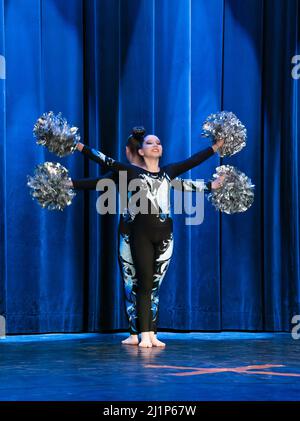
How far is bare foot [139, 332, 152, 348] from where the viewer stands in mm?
4285

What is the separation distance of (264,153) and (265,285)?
2.92ft

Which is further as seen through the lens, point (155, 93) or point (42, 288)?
point (155, 93)

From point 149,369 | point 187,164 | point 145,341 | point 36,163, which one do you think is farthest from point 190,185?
point 149,369

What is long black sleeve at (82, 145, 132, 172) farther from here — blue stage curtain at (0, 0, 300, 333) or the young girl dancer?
blue stage curtain at (0, 0, 300, 333)

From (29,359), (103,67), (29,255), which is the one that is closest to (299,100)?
(103,67)

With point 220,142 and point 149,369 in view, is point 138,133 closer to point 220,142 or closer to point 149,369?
point 220,142

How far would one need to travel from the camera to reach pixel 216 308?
209 inches

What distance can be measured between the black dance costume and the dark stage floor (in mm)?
225

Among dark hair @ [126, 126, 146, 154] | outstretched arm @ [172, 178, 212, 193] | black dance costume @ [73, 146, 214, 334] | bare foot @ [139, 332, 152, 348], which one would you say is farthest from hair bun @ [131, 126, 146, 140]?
bare foot @ [139, 332, 152, 348]

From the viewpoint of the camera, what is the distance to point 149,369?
11.2 feet

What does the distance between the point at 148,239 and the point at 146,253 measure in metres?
0.08

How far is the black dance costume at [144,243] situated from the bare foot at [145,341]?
3cm

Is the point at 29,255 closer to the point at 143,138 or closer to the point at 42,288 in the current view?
the point at 42,288

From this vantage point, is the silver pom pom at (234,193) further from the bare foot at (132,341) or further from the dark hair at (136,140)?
the bare foot at (132,341)
